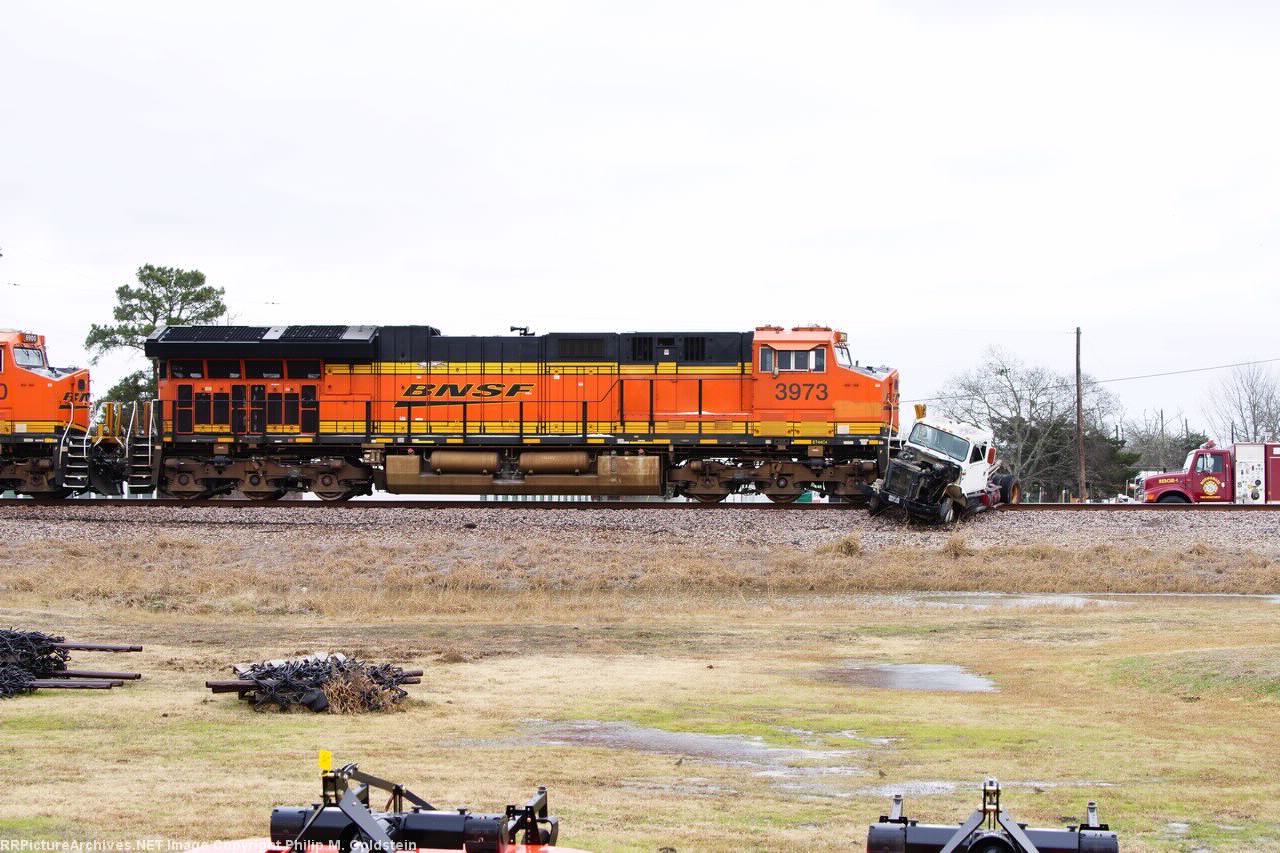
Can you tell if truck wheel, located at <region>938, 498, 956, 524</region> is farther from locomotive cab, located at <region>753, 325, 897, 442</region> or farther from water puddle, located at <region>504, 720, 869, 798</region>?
water puddle, located at <region>504, 720, 869, 798</region>

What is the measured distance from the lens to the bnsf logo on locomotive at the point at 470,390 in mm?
32156

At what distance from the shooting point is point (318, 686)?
11766 mm

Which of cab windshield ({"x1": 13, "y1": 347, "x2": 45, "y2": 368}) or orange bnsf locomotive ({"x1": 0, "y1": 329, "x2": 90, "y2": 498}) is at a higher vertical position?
cab windshield ({"x1": 13, "y1": 347, "x2": 45, "y2": 368})

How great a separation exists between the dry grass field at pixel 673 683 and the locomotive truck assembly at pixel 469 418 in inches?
193

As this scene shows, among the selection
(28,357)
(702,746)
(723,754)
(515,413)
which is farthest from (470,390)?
(723,754)

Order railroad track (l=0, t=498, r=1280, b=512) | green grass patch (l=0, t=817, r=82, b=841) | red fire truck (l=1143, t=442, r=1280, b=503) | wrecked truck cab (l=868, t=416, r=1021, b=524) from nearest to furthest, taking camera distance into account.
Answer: green grass patch (l=0, t=817, r=82, b=841)
wrecked truck cab (l=868, t=416, r=1021, b=524)
railroad track (l=0, t=498, r=1280, b=512)
red fire truck (l=1143, t=442, r=1280, b=503)

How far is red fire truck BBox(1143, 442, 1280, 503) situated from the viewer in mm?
40625

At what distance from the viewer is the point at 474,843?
4.35m

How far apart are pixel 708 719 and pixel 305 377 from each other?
2329 centimetres

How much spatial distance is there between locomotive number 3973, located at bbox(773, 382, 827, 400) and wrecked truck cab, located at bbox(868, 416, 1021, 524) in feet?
7.71

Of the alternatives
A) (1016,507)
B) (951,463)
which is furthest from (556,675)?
(1016,507)

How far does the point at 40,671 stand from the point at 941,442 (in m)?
21.5

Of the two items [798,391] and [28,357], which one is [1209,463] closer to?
[798,391]

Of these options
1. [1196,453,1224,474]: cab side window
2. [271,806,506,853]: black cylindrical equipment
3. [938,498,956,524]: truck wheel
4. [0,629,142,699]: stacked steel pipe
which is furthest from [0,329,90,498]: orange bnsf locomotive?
[1196,453,1224,474]: cab side window
